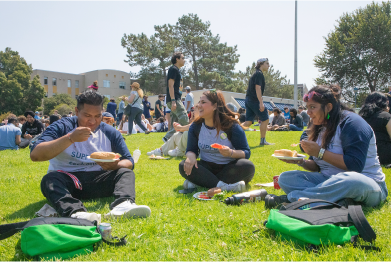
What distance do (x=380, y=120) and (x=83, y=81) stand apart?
6028 cm

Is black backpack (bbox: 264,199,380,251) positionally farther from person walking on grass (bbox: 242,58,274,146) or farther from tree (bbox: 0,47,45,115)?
tree (bbox: 0,47,45,115)

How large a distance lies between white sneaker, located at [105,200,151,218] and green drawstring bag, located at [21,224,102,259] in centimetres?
74

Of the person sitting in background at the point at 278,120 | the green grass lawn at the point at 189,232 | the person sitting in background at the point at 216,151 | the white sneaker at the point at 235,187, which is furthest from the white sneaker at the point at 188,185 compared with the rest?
the person sitting in background at the point at 278,120

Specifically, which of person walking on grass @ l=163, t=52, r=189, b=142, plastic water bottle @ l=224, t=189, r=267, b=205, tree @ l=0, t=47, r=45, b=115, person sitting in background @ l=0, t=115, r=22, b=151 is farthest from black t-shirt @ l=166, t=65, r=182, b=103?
tree @ l=0, t=47, r=45, b=115

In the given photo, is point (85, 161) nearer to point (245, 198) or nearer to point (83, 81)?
point (245, 198)

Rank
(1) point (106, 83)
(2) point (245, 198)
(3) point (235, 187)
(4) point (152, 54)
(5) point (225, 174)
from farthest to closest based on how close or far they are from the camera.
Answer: (1) point (106, 83)
(4) point (152, 54)
(5) point (225, 174)
(3) point (235, 187)
(2) point (245, 198)

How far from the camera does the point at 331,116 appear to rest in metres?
3.24

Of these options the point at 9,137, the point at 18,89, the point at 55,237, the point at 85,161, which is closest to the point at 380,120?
the point at 85,161

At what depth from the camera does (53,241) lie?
2.05 meters

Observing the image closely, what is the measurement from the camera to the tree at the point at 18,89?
Result: 4562cm

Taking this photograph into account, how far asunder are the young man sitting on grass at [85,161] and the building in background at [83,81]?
176 ft

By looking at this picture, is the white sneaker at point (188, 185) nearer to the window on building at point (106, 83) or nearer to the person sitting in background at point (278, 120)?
the person sitting in background at point (278, 120)

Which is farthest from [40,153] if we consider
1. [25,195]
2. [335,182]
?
[335,182]

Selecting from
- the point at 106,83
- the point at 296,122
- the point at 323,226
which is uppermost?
the point at 106,83
